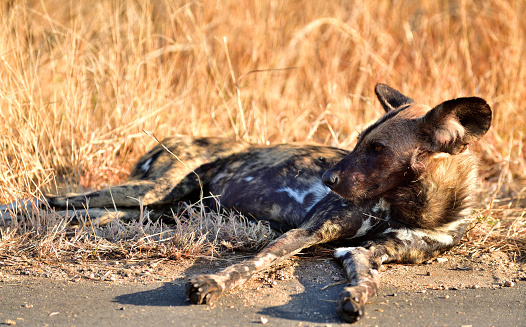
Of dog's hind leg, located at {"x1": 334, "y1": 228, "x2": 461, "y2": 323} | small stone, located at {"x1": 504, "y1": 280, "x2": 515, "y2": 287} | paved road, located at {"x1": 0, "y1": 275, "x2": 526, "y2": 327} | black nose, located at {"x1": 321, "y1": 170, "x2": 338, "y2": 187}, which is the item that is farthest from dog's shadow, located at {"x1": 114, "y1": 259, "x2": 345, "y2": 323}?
small stone, located at {"x1": 504, "y1": 280, "x2": 515, "y2": 287}

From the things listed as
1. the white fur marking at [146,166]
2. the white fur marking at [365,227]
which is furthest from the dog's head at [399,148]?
the white fur marking at [146,166]

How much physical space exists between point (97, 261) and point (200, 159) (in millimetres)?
1185

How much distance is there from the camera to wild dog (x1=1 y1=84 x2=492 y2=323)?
277 cm

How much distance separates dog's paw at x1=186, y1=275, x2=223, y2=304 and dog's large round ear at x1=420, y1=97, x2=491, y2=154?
136 cm

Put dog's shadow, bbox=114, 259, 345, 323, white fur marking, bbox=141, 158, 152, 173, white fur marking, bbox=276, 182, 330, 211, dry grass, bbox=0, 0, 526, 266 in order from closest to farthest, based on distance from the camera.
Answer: dog's shadow, bbox=114, 259, 345, 323 → white fur marking, bbox=276, 182, 330, 211 → dry grass, bbox=0, 0, 526, 266 → white fur marking, bbox=141, 158, 152, 173

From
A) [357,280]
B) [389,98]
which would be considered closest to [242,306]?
[357,280]

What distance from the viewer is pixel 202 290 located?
7.91 feet

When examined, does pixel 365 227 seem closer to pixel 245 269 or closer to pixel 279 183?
pixel 279 183

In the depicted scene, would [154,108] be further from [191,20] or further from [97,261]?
[97,261]

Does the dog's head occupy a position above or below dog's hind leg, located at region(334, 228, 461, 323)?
above

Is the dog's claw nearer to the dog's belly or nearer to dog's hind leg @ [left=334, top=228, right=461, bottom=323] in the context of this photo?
dog's hind leg @ [left=334, top=228, right=461, bottom=323]

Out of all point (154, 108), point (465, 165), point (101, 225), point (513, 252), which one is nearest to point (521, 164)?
point (513, 252)

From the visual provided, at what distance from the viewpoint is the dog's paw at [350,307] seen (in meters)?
2.28

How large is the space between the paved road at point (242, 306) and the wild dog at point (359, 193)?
0.10 meters
